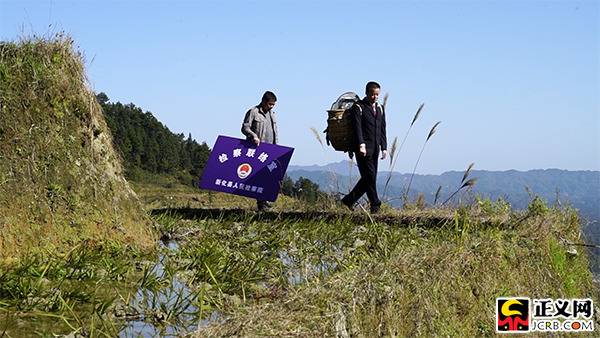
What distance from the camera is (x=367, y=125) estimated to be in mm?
11469

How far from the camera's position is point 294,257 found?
766 cm

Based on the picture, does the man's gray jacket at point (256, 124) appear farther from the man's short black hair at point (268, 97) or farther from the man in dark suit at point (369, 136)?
the man in dark suit at point (369, 136)

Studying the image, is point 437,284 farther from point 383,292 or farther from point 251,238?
point 251,238

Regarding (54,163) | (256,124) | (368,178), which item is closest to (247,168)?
(256,124)

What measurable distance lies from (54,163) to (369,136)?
5269 millimetres

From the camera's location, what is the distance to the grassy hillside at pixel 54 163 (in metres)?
6.77

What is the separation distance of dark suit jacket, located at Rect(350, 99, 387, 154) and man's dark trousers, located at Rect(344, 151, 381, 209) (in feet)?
0.41

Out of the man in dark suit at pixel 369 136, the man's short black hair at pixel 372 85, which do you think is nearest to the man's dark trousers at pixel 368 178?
the man in dark suit at pixel 369 136

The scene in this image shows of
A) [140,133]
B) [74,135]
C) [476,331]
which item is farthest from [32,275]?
[140,133]

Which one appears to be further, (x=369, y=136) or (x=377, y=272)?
(x=369, y=136)

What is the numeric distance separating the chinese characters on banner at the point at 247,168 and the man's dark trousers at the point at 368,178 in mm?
1127

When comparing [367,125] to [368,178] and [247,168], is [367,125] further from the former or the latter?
[247,168]

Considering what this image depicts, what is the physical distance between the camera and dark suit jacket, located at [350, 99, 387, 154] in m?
11.3

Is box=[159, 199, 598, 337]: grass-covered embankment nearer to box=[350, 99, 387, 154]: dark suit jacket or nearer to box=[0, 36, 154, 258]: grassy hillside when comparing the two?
box=[0, 36, 154, 258]: grassy hillside
